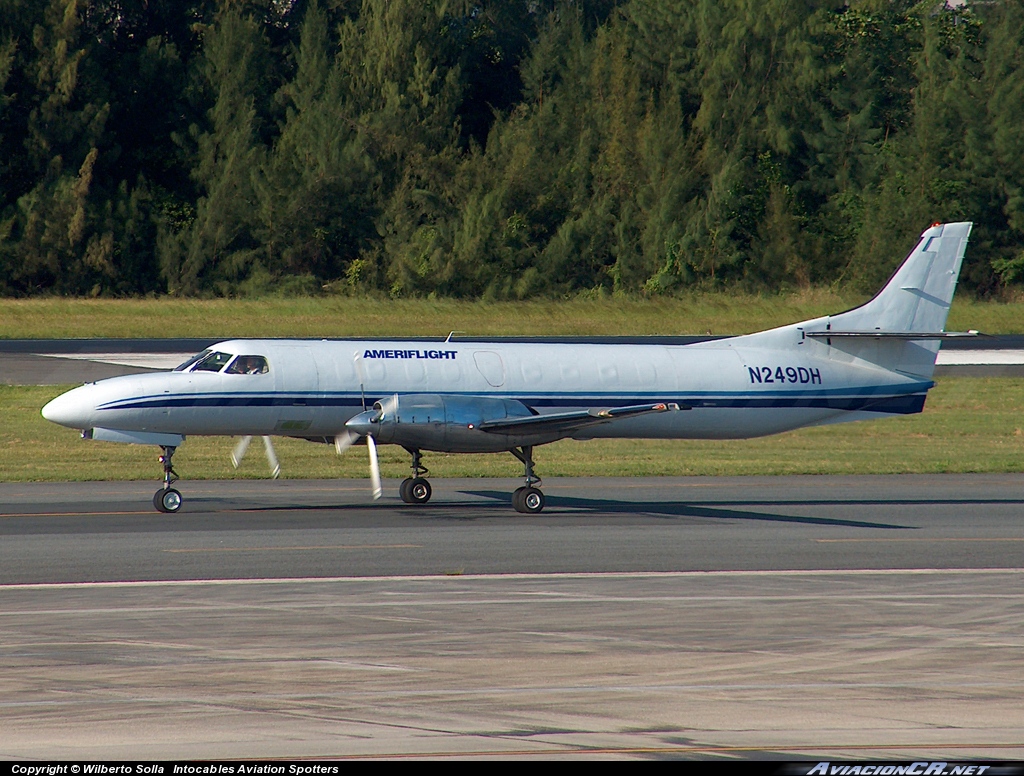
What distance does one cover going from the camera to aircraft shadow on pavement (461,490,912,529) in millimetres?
22469

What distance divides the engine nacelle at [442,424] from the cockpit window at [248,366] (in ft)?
6.89

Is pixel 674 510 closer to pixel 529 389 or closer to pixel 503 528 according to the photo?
pixel 529 389

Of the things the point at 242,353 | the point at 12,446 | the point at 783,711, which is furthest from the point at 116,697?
the point at 12,446

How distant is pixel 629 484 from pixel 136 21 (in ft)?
220

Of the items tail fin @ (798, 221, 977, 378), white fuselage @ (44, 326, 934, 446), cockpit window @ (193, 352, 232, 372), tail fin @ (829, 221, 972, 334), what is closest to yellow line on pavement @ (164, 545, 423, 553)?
white fuselage @ (44, 326, 934, 446)

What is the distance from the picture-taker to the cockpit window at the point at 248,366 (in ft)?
75.5

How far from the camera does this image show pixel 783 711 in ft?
34.1

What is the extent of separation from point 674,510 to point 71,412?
1057 centimetres

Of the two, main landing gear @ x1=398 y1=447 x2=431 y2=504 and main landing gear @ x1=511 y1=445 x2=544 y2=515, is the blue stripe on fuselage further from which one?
main landing gear @ x1=398 y1=447 x2=431 y2=504

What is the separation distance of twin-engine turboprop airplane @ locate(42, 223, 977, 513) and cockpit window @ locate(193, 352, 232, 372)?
0.08 ft

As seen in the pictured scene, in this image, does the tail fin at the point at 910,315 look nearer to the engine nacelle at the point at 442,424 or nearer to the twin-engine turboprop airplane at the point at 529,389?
the twin-engine turboprop airplane at the point at 529,389

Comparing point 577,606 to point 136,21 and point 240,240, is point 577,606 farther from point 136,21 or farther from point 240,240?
point 136,21

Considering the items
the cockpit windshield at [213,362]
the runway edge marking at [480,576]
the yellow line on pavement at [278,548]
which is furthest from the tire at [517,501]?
the runway edge marking at [480,576]
